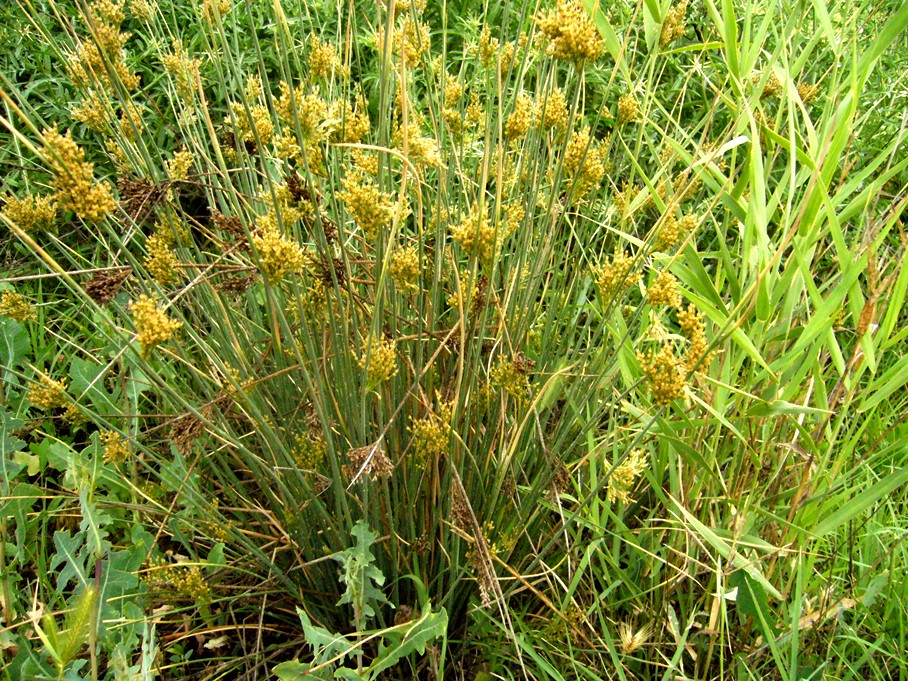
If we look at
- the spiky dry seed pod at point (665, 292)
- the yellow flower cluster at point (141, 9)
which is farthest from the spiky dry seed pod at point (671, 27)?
the yellow flower cluster at point (141, 9)

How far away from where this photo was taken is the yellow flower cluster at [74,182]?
0.94m

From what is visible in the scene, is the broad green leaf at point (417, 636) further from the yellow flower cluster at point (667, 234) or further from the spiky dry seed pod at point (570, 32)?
the spiky dry seed pod at point (570, 32)

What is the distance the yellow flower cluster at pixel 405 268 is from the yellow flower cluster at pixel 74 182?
1.39 feet

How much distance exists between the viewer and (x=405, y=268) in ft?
4.11

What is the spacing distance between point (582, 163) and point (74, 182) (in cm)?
81

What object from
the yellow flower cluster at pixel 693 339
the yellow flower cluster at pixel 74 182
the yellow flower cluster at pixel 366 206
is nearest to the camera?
the yellow flower cluster at pixel 74 182

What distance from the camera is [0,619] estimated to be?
146cm

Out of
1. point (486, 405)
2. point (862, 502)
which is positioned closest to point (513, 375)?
point (486, 405)

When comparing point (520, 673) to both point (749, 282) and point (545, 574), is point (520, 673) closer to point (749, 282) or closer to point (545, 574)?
point (545, 574)

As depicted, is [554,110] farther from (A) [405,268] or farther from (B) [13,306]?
(B) [13,306]

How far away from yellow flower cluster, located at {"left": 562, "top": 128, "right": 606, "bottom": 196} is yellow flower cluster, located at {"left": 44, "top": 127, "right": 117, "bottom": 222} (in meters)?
0.73

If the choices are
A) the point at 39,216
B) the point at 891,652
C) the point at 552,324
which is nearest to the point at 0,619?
the point at 39,216

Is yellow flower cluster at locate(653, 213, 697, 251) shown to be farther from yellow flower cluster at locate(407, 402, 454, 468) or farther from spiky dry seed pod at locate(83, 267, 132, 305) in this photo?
spiky dry seed pod at locate(83, 267, 132, 305)

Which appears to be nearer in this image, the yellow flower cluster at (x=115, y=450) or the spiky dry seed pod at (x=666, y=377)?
the spiky dry seed pod at (x=666, y=377)
